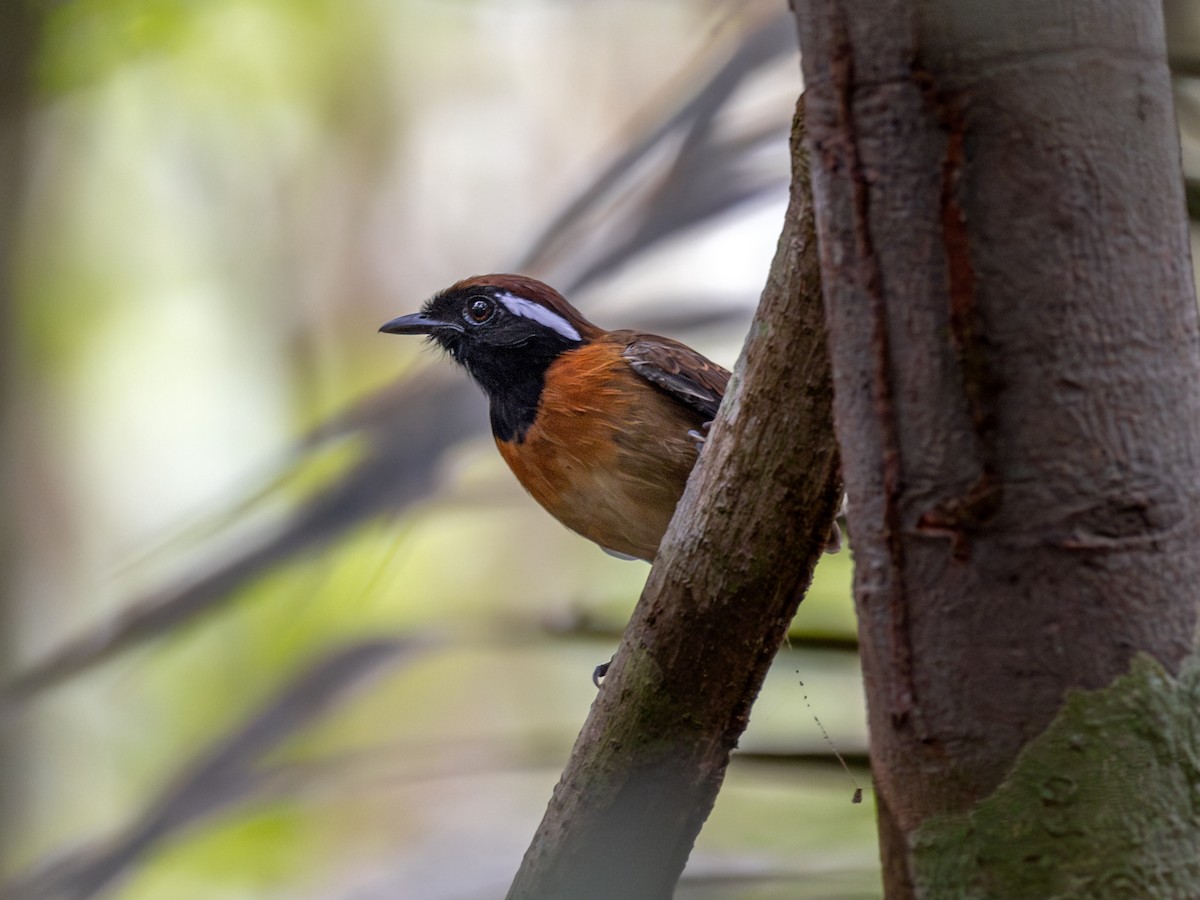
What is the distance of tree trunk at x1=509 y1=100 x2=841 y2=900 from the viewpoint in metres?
1.79

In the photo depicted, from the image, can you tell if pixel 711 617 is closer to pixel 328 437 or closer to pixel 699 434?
pixel 699 434

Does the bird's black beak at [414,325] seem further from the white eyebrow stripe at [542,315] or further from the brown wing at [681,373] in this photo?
the brown wing at [681,373]

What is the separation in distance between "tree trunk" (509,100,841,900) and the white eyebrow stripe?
2063mm

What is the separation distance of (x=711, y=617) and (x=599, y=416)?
1753 mm

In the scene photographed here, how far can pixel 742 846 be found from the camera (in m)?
3.91

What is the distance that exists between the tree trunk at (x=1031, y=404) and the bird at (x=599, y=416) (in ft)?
7.11

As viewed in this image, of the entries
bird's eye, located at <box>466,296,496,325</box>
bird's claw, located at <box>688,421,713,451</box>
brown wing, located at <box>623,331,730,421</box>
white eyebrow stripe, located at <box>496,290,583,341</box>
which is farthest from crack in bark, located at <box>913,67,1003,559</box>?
bird's eye, located at <box>466,296,496,325</box>

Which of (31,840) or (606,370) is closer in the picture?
(606,370)

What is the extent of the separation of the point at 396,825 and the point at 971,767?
6054 mm

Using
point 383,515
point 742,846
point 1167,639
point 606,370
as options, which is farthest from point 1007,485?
point 383,515

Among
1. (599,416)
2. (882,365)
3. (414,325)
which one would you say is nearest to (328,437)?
(414,325)

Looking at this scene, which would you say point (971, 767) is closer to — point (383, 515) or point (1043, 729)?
point (1043, 729)

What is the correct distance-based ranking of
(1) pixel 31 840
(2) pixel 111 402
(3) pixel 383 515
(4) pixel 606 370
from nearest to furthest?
(4) pixel 606 370
(3) pixel 383 515
(1) pixel 31 840
(2) pixel 111 402

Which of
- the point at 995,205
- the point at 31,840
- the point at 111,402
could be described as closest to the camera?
the point at 995,205
